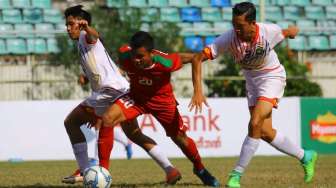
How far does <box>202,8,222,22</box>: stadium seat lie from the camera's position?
29.3 m

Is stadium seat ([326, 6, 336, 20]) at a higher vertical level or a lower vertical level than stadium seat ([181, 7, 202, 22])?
lower

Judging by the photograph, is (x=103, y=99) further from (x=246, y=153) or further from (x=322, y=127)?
(x=322, y=127)

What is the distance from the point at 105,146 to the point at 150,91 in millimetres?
977

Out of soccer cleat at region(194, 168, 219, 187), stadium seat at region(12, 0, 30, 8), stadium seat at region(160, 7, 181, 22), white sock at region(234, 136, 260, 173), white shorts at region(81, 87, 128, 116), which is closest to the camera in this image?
white sock at region(234, 136, 260, 173)

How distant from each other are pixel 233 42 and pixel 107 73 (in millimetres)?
1807

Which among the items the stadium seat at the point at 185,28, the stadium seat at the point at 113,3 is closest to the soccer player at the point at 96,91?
the stadium seat at the point at 185,28

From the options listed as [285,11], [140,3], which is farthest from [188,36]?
[285,11]

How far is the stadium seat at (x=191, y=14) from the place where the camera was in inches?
1151

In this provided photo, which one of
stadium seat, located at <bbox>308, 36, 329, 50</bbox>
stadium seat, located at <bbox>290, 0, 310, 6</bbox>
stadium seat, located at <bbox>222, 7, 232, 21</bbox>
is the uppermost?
stadium seat, located at <bbox>290, 0, 310, 6</bbox>

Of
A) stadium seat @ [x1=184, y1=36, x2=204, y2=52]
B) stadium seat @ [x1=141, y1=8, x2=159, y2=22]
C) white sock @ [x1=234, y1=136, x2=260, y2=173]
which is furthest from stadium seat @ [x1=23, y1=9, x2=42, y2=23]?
white sock @ [x1=234, y1=136, x2=260, y2=173]

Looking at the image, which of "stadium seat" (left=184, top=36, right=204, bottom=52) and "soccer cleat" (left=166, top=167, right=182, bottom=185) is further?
"stadium seat" (left=184, top=36, right=204, bottom=52)

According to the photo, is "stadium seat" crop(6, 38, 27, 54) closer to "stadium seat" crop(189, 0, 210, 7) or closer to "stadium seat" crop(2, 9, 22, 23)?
"stadium seat" crop(2, 9, 22, 23)

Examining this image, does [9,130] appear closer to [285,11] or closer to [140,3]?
[140,3]

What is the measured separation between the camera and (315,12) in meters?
30.7
